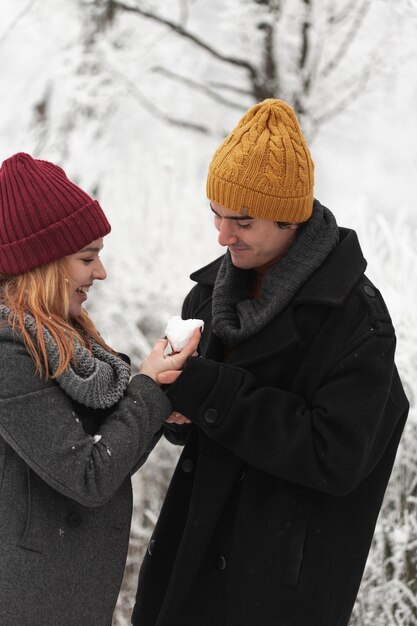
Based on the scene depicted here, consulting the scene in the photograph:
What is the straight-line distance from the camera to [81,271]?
2.02 m

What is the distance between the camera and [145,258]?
6.00 m

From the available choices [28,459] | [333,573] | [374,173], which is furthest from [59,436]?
[374,173]

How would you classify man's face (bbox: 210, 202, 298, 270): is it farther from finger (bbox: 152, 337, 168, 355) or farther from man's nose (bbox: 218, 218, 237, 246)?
finger (bbox: 152, 337, 168, 355)

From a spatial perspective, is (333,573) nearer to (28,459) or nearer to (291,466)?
(291,466)

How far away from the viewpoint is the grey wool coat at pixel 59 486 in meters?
1.80

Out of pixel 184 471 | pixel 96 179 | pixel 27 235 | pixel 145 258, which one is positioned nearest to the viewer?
pixel 27 235

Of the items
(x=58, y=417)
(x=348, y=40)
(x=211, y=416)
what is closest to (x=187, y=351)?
(x=211, y=416)

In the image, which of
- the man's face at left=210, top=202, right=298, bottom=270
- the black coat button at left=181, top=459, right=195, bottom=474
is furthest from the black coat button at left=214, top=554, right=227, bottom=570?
the man's face at left=210, top=202, right=298, bottom=270

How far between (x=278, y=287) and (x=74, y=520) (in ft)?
2.56

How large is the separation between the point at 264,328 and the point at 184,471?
50cm

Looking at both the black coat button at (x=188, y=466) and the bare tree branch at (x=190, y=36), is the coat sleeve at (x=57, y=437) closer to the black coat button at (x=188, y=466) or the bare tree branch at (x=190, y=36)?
the black coat button at (x=188, y=466)

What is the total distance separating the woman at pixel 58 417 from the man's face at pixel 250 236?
29 centimetres

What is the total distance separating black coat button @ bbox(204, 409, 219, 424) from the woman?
10 centimetres

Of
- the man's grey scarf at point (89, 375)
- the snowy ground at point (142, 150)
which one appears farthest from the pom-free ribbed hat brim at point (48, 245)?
the snowy ground at point (142, 150)
